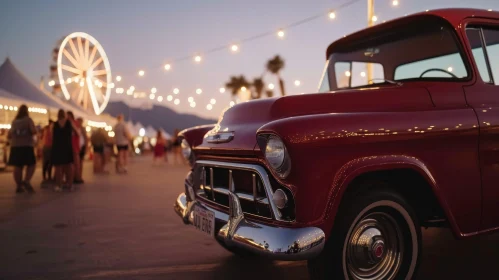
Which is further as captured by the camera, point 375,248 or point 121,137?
point 121,137

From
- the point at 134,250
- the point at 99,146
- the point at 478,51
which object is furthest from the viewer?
the point at 99,146

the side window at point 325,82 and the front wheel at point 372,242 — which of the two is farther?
the side window at point 325,82

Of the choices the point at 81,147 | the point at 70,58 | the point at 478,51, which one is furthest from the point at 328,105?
the point at 70,58

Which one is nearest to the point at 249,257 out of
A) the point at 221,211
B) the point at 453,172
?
the point at 221,211

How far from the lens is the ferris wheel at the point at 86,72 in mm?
27578

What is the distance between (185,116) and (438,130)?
15488 centimetres

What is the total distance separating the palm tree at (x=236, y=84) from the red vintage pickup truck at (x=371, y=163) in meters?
40.4

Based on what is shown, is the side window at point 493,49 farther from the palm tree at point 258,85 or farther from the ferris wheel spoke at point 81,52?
the palm tree at point 258,85

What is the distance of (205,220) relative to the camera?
10.2ft

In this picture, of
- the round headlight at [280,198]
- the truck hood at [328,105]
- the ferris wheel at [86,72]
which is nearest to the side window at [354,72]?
the truck hood at [328,105]

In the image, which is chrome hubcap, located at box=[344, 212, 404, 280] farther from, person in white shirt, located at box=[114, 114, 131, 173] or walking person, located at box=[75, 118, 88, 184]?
person in white shirt, located at box=[114, 114, 131, 173]

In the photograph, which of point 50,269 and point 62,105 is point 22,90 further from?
point 50,269

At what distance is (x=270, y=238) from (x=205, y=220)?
0.75 metres

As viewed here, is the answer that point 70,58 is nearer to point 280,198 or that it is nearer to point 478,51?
point 478,51
